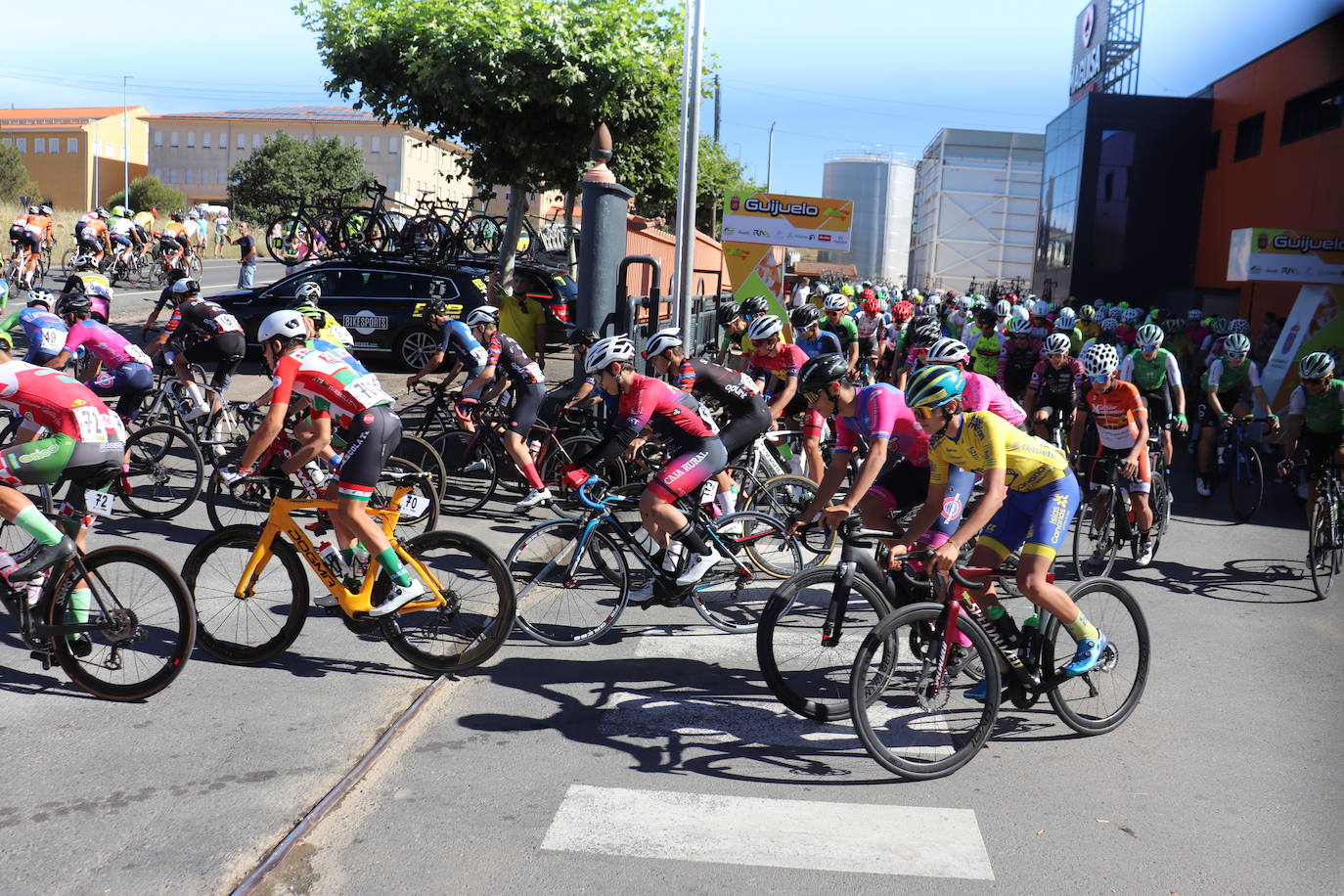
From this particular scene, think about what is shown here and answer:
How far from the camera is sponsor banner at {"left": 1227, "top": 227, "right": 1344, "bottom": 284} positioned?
16656mm

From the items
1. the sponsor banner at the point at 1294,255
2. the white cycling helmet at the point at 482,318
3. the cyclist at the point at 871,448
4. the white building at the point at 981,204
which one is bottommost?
the cyclist at the point at 871,448

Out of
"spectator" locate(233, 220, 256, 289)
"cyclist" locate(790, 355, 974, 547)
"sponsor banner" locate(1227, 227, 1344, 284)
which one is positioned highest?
"sponsor banner" locate(1227, 227, 1344, 284)

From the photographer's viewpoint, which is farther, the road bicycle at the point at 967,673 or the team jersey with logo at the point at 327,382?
the team jersey with logo at the point at 327,382

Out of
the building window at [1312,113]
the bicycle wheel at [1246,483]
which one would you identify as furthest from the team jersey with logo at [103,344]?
the building window at [1312,113]

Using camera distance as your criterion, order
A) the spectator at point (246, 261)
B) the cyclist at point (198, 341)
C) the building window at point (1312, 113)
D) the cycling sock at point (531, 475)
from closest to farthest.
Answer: the cycling sock at point (531, 475) → the cyclist at point (198, 341) → the spectator at point (246, 261) → the building window at point (1312, 113)

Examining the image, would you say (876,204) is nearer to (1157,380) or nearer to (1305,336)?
(1305,336)

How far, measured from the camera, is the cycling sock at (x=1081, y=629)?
5.06 m

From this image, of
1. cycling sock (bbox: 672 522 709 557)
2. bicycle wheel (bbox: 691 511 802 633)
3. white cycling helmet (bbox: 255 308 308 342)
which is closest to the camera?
white cycling helmet (bbox: 255 308 308 342)

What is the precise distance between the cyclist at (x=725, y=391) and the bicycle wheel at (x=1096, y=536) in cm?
262

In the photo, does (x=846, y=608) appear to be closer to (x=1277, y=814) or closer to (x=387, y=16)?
(x=1277, y=814)

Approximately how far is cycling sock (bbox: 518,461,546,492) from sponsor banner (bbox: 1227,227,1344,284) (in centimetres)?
1303

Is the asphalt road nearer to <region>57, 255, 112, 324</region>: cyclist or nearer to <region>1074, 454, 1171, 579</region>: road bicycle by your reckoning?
<region>1074, 454, 1171, 579</region>: road bicycle

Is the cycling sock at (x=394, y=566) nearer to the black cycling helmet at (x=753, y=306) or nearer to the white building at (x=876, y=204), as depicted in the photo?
the black cycling helmet at (x=753, y=306)

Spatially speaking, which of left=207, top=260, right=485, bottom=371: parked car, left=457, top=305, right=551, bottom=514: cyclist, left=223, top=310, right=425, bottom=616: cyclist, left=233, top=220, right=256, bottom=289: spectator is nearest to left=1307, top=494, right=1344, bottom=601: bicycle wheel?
left=457, top=305, right=551, bottom=514: cyclist
